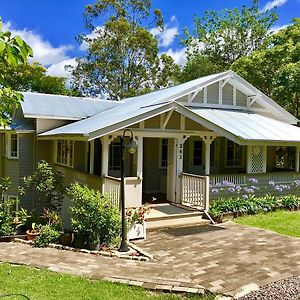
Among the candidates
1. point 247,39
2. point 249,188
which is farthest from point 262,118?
point 247,39

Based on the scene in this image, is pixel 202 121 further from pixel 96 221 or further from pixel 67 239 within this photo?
pixel 67 239

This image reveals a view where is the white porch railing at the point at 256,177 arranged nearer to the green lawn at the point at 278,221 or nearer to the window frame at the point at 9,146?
the green lawn at the point at 278,221

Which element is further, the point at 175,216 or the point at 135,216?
the point at 175,216

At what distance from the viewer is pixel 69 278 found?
6273mm

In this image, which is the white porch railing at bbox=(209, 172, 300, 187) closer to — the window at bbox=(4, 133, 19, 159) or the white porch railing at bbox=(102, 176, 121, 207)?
the white porch railing at bbox=(102, 176, 121, 207)

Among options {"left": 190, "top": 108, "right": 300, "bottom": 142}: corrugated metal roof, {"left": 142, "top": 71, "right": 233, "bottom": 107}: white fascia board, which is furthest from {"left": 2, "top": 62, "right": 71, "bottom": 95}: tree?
{"left": 190, "top": 108, "right": 300, "bottom": 142}: corrugated metal roof

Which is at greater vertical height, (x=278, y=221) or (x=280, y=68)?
(x=280, y=68)

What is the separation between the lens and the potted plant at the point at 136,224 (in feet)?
32.0

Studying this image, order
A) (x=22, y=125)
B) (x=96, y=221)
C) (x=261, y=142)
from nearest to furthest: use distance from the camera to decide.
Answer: (x=96, y=221), (x=261, y=142), (x=22, y=125)

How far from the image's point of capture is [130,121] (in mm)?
10906

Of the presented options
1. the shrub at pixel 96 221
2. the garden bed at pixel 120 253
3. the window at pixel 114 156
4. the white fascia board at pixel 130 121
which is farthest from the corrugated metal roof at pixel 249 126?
the garden bed at pixel 120 253

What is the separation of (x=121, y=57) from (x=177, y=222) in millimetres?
28059

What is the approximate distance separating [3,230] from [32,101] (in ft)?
30.7

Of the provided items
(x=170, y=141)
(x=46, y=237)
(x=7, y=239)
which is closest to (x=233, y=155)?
(x=170, y=141)
